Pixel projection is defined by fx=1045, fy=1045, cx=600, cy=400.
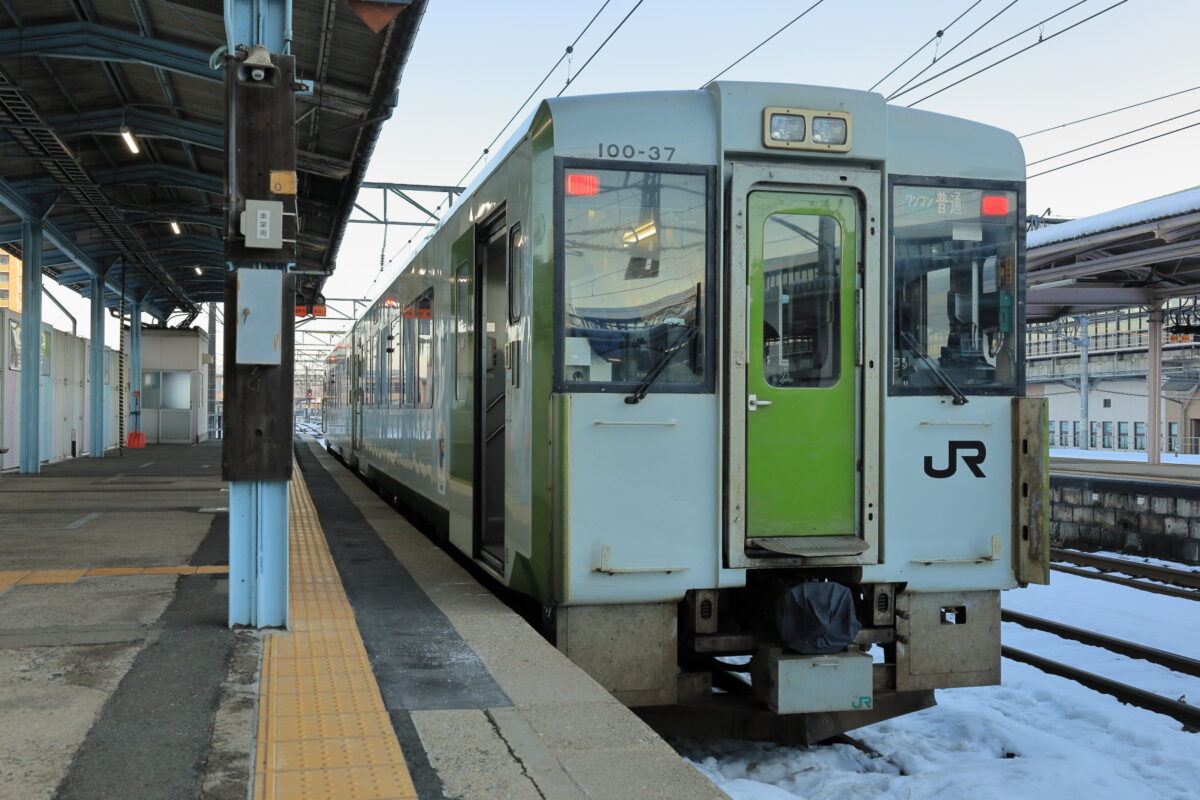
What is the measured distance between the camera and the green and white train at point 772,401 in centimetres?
498

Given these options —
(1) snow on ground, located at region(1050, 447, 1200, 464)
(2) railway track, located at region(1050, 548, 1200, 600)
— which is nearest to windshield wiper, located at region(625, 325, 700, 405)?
(2) railway track, located at region(1050, 548, 1200, 600)

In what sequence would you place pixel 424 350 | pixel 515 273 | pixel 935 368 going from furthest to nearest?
pixel 424 350, pixel 515 273, pixel 935 368

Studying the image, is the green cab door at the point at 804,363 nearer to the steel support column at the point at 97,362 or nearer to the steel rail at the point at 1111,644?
the steel rail at the point at 1111,644

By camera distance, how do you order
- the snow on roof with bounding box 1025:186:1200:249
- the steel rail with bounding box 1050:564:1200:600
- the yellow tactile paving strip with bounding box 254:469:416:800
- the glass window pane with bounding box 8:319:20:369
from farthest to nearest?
the glass window pane with bounding box 8:319:20:369, the snow on roof with bounding box 1025:186:1200:249, the steel rail with bounding box 1050:564:1200:600, the yellow tactile paving strip with bounding box 254:469:416:800

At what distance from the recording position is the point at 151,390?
107ft

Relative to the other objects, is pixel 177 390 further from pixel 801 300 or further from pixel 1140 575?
pixel 801 300

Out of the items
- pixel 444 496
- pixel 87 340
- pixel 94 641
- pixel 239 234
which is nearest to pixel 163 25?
pixel 444 496

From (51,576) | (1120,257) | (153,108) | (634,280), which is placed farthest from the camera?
(1120,257)

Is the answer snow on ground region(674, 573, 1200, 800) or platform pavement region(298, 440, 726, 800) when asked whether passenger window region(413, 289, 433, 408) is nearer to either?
platform pavement region(298, 440, 726, 800)

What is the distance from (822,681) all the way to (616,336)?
1912mm

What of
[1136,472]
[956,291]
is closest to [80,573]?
[956,291]

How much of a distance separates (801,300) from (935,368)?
30.8 inches

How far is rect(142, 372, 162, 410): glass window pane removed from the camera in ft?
107

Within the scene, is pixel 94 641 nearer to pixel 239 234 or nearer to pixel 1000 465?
pixel 239 234
